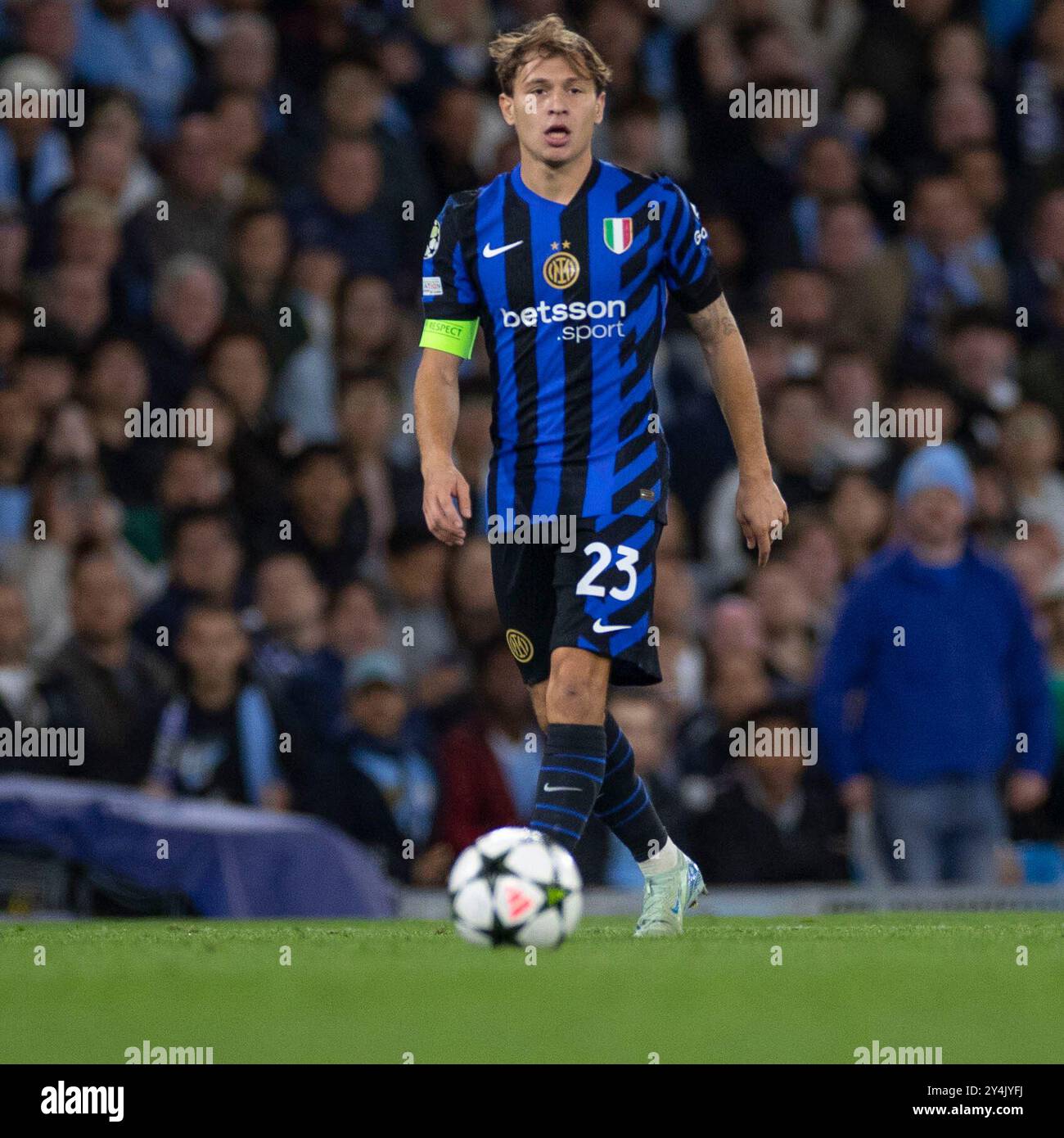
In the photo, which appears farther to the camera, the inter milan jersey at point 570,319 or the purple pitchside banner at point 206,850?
the purple pitchside banner at point 206,850

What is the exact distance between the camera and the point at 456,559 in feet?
33.7

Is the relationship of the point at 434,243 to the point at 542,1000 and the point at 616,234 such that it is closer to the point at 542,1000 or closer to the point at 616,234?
the point at 616,234

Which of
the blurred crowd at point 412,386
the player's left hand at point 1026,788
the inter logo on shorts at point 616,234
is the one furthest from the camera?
the blurred crowd at point 412,386

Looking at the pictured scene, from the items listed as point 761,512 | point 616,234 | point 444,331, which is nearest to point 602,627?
point 761,512

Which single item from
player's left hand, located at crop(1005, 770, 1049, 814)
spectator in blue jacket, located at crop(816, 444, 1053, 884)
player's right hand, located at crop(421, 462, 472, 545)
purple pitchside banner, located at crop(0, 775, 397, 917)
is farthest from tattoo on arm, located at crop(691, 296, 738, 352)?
player's left hand, located at crop(1005, 770, 1049, 814)

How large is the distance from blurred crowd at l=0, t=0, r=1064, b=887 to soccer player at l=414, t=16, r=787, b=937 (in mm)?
3308

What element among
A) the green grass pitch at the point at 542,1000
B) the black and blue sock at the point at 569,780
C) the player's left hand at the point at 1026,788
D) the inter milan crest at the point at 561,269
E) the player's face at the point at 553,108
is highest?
the player's face at the point at 553,108

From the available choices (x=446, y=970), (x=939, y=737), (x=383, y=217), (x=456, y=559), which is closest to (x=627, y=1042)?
(x=446, y=970)

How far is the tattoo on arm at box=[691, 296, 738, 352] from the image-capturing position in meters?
6.10

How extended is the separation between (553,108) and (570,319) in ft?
1.81

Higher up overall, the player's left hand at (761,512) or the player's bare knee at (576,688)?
the player's left hand at (761,512)

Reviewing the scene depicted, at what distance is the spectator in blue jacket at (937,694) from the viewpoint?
9266mm

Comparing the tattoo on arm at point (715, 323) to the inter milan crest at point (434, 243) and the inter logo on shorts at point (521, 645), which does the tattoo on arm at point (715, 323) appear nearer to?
the inter milan crest at point (434, 243)

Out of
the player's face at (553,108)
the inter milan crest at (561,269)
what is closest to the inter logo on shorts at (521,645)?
the inter milan crest at (561,269)
